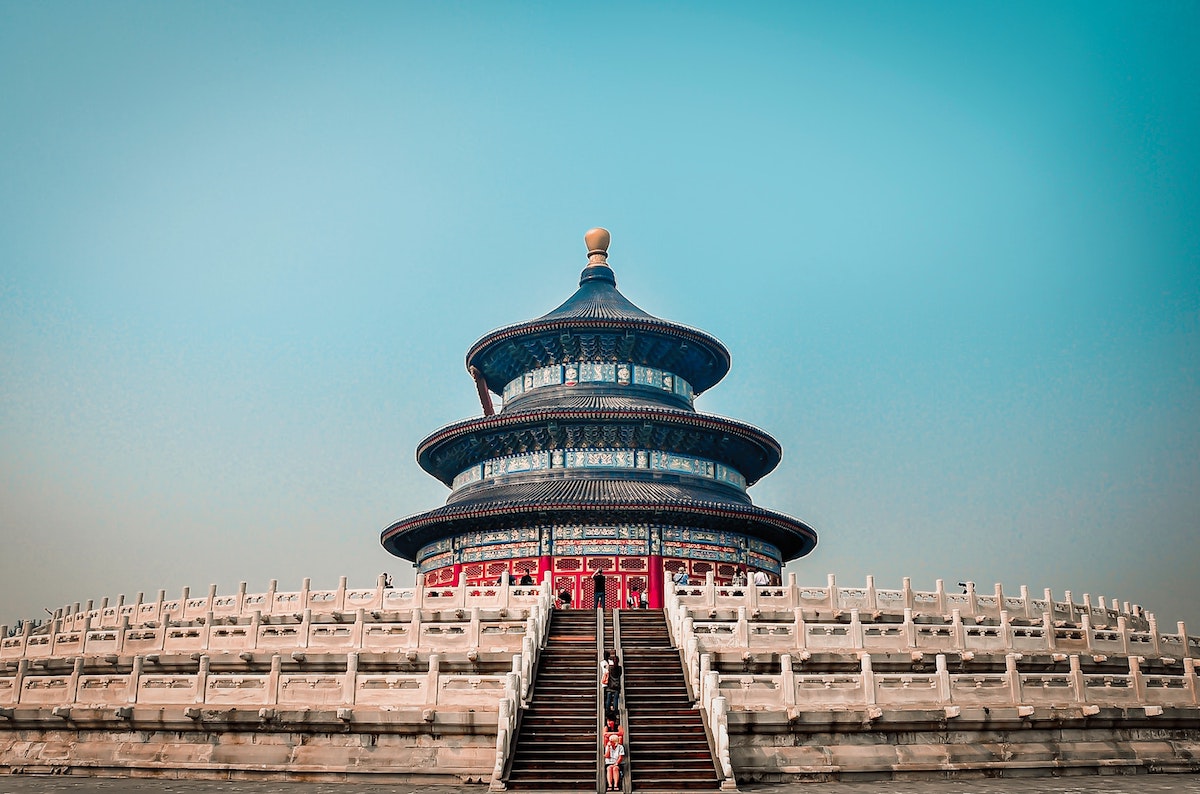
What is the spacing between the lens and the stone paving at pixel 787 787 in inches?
672

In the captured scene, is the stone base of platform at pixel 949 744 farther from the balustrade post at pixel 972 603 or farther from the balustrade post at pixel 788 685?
the balustrade post at pixel 972 603

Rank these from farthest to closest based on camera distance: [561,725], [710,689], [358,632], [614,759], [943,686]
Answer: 1. [358,632]
2. [943,686]
3. [561,725]
4. [710,689]
5. [614,759]

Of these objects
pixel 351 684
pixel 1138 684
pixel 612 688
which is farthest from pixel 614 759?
pixel 1138 684

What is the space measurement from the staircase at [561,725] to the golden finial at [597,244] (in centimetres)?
3170

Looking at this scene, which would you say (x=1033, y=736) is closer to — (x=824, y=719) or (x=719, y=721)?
(x=824, y=719)

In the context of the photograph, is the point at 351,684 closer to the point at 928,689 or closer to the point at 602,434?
the point at 928,689

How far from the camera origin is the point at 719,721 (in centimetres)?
1744

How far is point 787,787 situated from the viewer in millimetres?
17516

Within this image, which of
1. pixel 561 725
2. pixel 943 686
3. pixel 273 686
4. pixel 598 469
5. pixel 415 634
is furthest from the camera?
pixel 598 469

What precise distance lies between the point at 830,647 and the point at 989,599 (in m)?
8.21

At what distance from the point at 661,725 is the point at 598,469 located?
2331 centimetres

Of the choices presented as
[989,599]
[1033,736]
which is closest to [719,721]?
[1033,736]

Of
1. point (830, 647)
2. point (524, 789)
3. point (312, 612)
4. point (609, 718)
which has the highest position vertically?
point (312, 612)

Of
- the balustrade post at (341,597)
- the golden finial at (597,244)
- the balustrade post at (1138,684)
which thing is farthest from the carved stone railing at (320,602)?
the golden finial at (597,244)
